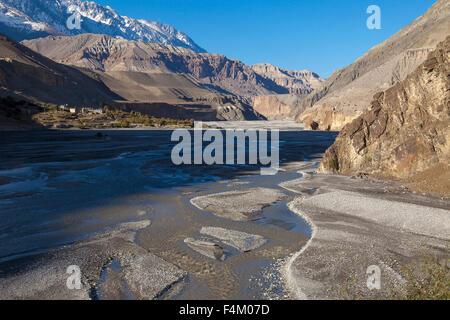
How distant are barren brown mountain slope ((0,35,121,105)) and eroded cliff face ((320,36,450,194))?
10869 centimetres

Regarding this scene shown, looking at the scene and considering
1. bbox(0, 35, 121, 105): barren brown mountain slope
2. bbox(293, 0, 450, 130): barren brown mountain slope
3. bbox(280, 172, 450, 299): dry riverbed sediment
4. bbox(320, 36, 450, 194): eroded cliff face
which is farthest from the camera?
bbox(0, 35, 121, 105): barren brown mountain slope

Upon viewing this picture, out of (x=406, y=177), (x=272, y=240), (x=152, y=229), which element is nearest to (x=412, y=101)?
(x=406, y=177)

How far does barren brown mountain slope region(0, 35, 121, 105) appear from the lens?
368 feet

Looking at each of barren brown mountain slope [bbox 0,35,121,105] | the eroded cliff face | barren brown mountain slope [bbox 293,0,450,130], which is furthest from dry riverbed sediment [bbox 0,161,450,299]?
barren brown mountain slope [bbox 0,35,121,105]

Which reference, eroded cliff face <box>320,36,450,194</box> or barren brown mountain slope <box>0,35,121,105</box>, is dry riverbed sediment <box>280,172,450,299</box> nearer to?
eroded cliff face <box>320,36,450,194</box>

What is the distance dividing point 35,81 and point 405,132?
139 meters

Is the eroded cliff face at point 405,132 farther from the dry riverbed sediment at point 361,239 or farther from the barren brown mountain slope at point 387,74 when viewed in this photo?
the barren brown mountain slope at point 387,74

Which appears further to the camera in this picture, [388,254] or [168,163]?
[168,163]

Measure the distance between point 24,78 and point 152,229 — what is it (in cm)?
13671

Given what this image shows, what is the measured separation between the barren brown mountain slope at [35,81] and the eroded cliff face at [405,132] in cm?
10869

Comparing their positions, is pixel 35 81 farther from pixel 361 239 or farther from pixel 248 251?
pixel 361 239

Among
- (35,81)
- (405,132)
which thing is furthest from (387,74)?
(35,81)
